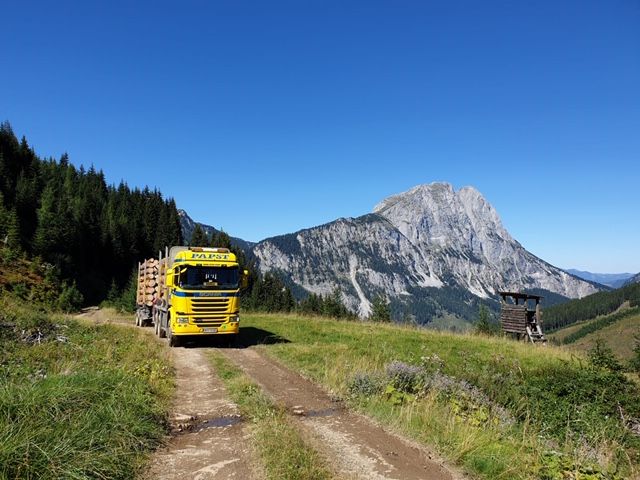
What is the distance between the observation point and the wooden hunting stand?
28.7 m

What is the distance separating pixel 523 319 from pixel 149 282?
25.6m

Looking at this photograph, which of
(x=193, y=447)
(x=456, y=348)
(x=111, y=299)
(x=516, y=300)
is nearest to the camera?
(x=193, y=447)

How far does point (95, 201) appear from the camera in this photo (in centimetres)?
9962

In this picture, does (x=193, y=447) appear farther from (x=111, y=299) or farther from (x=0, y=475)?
(x=111, y=299)

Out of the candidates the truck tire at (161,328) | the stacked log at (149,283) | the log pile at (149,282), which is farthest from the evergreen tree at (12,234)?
the truck tire at (161,328)

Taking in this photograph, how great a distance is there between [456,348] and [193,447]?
16.7 metres

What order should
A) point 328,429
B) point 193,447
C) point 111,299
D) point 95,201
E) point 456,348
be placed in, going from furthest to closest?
point 95,201 → point 111,299 → point 456,348 → point 328,429 → point 193,447

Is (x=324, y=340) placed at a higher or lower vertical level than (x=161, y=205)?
lower

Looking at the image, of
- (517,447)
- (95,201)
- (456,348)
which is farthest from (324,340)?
(95,201)

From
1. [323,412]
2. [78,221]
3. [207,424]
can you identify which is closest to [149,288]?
[207,424]

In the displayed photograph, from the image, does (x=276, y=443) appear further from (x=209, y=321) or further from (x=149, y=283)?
(x=149, y=283)

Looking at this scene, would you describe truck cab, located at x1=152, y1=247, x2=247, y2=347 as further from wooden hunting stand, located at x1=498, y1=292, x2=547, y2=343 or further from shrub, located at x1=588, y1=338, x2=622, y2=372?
wooden hunting stand, located at x1=498, y1=292, x2=547, y2=343

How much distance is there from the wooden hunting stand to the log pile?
2296 centimetres

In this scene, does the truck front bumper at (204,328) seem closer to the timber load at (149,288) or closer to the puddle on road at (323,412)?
the timber load at (149,288)
